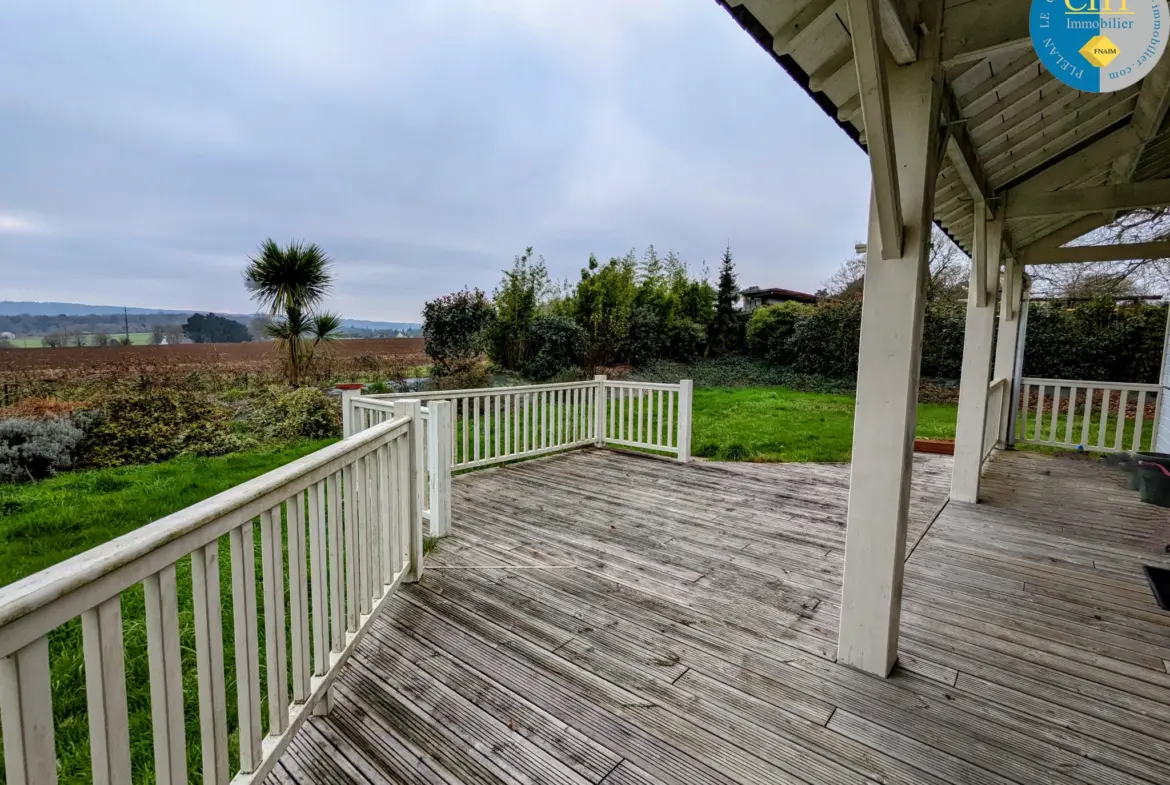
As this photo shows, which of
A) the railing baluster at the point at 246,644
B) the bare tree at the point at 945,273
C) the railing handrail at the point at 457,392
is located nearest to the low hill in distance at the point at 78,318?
the railing handrail at the point at 457,392

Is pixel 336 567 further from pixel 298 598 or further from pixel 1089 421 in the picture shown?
pixel 1089 421

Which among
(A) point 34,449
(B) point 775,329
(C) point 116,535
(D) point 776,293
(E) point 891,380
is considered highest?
(D) point 776,293

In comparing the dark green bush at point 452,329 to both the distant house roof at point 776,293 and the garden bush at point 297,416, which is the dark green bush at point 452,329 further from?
the distant house roof at point 776,293

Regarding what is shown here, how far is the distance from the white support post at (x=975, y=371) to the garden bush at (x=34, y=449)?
27.5 feet

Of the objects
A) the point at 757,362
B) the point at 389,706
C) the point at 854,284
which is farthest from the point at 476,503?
the point at 854,284

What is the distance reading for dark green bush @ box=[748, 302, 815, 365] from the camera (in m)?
12.8

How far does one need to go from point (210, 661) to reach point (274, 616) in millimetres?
241

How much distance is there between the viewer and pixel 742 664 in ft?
6.59

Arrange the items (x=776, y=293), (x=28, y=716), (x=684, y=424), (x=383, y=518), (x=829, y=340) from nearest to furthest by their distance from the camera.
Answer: (x=28, y=716), (x=383, y=518), (x=684, y=424), (x=829, y=340), (x=776, y=293)

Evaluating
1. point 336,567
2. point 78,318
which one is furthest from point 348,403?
point 78,318

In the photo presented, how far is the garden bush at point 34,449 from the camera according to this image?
4.88 m

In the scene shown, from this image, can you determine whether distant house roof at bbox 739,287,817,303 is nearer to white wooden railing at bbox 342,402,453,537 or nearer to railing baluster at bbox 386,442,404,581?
white wooden railing at bbox 342,402,453,537

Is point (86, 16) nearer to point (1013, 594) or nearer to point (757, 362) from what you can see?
point (1013, 594)
